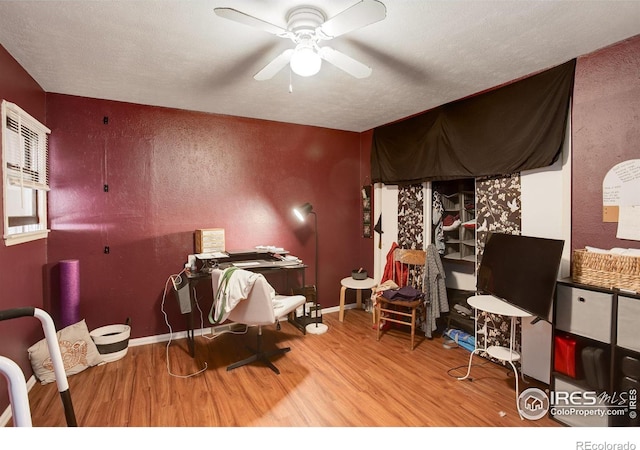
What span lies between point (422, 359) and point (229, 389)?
173 centimetres

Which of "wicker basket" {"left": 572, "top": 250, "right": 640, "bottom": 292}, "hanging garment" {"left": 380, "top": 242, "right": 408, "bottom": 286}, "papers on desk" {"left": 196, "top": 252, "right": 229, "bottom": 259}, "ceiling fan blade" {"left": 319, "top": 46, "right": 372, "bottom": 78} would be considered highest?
"ceiling fan blade" {"left": 319, "top": 46, "right": 372, "bottom": 78}

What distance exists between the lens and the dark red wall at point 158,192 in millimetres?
Answer: 3262

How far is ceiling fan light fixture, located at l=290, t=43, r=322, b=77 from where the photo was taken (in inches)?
75.1

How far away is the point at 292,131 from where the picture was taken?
434 cm

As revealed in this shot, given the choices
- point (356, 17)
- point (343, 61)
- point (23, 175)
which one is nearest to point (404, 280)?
A: point (343, 61)

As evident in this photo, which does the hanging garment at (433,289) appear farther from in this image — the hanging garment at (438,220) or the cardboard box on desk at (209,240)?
the cardboard box on desk at (209,240)

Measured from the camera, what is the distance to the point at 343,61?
2.07 m

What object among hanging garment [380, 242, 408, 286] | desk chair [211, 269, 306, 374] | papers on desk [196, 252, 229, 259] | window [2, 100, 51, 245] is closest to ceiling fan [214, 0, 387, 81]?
desk chair [211, 269, 306, 374]

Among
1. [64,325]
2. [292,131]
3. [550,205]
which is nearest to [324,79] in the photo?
[292,131]

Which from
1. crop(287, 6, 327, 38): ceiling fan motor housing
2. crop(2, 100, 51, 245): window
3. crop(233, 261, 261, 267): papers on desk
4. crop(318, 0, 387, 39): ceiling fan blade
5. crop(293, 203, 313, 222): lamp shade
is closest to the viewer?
crop(318, 0, 387, 39): ceiling fan blade

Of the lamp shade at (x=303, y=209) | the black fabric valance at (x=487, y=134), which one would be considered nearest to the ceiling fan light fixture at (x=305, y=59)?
the black fabric valance at (x=487, y=134)

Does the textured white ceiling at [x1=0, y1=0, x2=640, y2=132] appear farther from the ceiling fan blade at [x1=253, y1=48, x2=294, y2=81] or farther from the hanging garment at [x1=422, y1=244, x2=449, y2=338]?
the hanging garment at [x1=422, y1=244, x2=449, y2=338]

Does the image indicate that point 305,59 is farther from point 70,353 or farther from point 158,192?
point 70,353

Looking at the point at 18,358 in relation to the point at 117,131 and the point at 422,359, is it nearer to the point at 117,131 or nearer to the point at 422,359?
the point at 117,131
